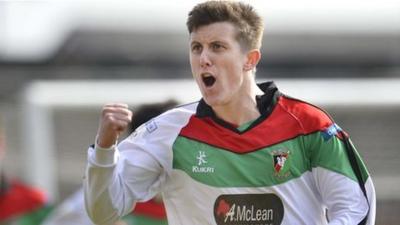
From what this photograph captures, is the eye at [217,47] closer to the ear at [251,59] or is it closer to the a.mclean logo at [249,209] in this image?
the ear at [251,59]

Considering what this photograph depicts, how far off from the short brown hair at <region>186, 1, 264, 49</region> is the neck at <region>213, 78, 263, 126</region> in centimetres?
22

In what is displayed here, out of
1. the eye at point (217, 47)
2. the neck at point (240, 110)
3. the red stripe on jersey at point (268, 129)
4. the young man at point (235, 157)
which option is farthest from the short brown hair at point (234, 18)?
the red stripe on jersey at point (268, 129)

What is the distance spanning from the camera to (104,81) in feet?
65.2

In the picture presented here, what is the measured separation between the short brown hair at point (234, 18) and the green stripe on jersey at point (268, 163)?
1.63 ft

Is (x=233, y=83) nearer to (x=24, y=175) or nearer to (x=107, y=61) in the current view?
(x=24, y=175)

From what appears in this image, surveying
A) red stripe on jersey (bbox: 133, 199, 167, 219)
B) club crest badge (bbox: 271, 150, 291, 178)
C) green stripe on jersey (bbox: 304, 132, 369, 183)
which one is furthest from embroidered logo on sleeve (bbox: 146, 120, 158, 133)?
red stripe on jersey (bbox: 133, 199, 167, 219)

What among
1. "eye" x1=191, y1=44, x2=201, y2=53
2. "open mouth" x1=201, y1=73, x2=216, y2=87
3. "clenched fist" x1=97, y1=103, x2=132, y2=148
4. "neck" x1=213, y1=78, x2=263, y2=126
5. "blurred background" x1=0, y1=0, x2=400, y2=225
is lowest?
"blurred background" x1=0, y1=0, x2=400, y2=225

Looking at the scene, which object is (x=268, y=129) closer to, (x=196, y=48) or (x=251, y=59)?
(x=251, y=59)

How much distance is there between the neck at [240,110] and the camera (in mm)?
7238

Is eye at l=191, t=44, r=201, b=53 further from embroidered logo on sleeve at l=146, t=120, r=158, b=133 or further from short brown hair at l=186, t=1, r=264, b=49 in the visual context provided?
embroidered logo on sleeve at l=146, t=120, r=158, b=133

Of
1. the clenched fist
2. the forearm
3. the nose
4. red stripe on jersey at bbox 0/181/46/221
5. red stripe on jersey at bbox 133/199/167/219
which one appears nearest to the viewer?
the clenched fist

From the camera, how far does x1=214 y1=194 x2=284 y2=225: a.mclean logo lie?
7082 mm

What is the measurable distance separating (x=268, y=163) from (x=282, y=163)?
63 mm

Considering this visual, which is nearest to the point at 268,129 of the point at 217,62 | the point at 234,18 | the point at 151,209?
the point at 217,62
